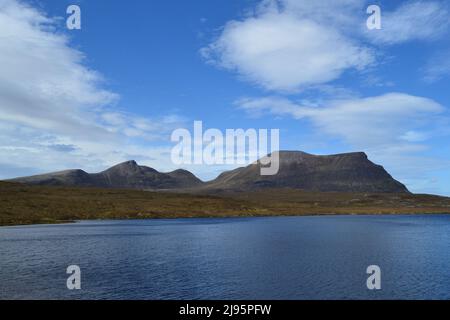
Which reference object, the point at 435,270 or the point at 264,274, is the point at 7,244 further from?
the point at 435,270

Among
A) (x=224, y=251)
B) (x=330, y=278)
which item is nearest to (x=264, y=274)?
(x=330, y=278)

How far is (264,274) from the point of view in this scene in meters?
60.1

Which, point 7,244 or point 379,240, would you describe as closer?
point 7,244

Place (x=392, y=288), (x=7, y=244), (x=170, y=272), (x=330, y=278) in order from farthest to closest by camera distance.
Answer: (x=7, y=244) < (x=170, y=272) < (x=330, y=278) < (x=392, y=288)
